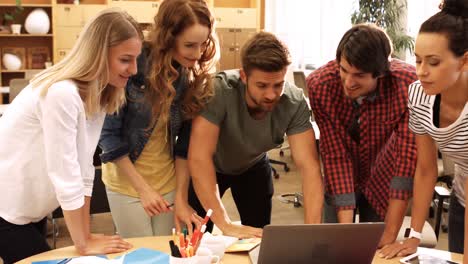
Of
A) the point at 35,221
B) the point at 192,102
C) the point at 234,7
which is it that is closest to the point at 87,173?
the point at 35,221

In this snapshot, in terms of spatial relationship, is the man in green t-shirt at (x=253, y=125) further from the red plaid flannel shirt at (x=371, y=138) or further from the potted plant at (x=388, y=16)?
the potted plant at (x=388, y=16)

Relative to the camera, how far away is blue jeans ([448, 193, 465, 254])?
2098 mm

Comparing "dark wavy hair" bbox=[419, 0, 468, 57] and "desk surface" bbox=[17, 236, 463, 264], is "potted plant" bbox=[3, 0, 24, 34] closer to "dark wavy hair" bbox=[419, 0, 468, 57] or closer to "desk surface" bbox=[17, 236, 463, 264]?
"desk surface" bbox=[17, 236, 463, 264]

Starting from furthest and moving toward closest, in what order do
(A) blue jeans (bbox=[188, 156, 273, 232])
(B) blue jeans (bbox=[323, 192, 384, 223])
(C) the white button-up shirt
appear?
(A) blue jeans (bbox=[188, 156, 273, 232]), (B) blue jeans (bbox=[323, 192, 384, 223]), (C) the white button-up shirt

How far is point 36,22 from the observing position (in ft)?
22.8

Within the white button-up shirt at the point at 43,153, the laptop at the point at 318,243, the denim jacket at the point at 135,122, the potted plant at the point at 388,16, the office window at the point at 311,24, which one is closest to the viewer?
the laptop at the point at 318,243

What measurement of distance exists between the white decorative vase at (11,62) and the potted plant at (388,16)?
Result: 4.01m

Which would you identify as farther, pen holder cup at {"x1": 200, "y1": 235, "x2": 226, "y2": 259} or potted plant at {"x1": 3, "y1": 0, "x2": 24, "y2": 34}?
potted plant at {"x1": 3, "y1": 0, "x2": 24, "y2": 34}

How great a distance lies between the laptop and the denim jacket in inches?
29.3

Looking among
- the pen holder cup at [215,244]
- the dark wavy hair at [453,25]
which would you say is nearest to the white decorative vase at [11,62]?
the pen holder cup at [215,244]

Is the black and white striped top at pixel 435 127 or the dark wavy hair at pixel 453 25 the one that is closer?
the dark wavy hair at pixel 453 25

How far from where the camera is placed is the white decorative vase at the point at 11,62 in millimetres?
6941

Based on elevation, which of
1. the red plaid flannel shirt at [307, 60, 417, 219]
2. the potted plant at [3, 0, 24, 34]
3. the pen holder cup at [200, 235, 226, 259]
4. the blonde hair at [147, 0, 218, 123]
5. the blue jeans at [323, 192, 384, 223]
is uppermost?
the potted plant at [3, 0, 24, 34]

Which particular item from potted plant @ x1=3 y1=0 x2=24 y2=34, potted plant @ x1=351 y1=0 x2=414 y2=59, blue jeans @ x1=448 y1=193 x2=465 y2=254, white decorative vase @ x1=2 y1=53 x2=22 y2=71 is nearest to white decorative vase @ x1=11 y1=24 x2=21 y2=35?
potted plant @ x1=3 y1=0 x2=24 y2=34
